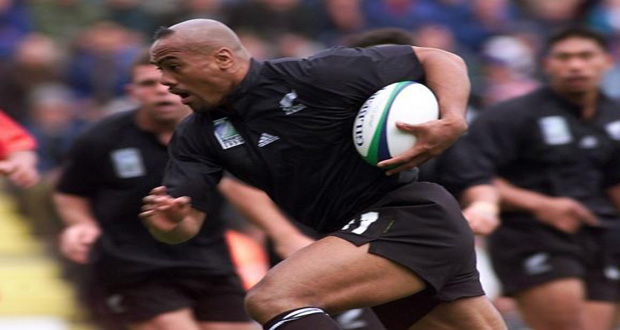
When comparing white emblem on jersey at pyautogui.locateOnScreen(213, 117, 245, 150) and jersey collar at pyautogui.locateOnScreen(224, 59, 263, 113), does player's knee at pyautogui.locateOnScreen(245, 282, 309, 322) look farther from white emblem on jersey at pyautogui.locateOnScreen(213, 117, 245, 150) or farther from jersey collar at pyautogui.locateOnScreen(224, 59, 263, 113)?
jersey collar at pyautogui.locateOnScreen(224, 59, 263, 113)

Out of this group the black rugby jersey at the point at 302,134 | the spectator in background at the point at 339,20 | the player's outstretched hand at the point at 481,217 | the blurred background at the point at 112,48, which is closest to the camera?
the black rugby jersey at the point at 302,134

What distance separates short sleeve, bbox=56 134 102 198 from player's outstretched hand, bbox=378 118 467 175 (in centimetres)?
236

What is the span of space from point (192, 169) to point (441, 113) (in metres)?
1.00

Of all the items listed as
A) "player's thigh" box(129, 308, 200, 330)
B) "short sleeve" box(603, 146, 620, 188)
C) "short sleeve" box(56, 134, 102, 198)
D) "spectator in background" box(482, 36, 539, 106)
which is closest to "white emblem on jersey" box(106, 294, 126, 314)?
"player's thigh" box(129, 308, 200, 330)


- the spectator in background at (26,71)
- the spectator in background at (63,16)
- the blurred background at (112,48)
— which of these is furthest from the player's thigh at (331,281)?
the spectator in background at (63,16)

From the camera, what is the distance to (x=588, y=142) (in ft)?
26.0

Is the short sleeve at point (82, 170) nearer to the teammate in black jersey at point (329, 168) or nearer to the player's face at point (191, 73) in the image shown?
the teammate in black jersey at point (329, 168)

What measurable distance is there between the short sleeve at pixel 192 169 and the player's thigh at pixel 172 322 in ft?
4.83

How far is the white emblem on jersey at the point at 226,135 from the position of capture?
5422 millimetres

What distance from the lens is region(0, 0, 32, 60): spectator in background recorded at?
10.7 m

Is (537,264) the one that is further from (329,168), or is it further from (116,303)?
(329,168)

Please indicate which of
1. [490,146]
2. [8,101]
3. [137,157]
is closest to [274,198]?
[137,157]

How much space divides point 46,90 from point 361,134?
5.53 m

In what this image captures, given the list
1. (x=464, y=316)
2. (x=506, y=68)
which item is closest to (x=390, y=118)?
(x=464, y=316)
